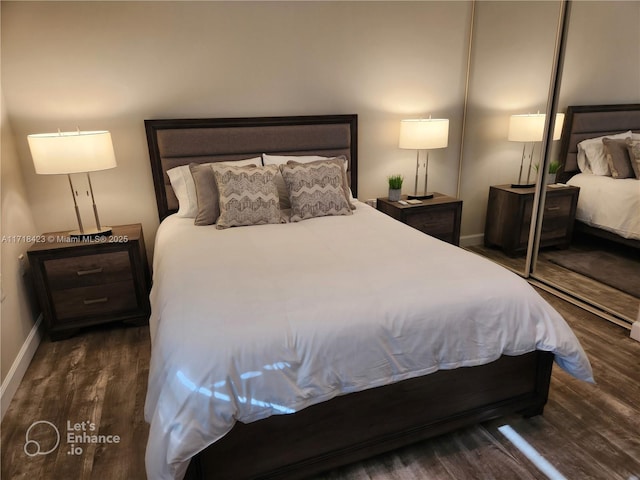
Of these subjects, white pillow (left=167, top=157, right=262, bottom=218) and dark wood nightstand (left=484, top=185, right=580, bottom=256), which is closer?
white pillow (left=167, top=157, right=262, bottom=218)

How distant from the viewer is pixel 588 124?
2.71 meters

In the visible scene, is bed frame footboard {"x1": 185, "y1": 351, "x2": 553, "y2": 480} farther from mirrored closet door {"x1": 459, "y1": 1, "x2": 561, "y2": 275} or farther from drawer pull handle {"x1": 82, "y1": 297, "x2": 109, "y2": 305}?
mirrored closet door {"x1": 459, "y1": 1, "x2": 561, "y2": 275}

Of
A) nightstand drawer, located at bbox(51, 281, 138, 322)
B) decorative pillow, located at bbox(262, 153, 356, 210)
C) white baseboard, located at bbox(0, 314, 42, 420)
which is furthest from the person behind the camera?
decorative pillow, located at bbox(262, 153, 356, 210)

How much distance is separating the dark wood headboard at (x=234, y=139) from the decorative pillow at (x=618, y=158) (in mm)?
1817

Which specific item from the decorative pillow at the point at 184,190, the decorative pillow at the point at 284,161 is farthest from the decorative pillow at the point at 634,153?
the decorative pillow at the point at 184,190

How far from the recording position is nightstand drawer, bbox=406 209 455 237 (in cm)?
342

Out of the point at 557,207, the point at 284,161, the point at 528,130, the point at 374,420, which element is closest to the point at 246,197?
the point at 284,161

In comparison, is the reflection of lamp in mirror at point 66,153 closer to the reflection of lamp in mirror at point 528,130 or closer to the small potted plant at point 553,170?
the reflection of lamp in mirror at point 528,130

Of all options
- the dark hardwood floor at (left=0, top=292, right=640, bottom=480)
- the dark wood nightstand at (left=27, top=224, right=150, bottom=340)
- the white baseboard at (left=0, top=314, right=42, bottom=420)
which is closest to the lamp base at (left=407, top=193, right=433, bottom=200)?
the dark hardwood floor at (left=0, top=292, right=640, bottom=480)

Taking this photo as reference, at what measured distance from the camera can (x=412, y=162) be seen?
3828 millimetres

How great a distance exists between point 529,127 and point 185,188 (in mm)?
2669

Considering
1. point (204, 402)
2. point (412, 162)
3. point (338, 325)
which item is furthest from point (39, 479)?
point (412, 162)

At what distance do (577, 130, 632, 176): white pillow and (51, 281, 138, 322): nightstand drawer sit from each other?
128 inches

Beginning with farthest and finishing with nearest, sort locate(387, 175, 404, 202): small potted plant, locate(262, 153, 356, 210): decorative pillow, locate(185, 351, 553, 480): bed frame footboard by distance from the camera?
locate(387, 175, 404, 202): small potted plant < locate(262, 153, 356, 210): decorative pillow < locate(185, 351, 553, 480): bed frame footboard
